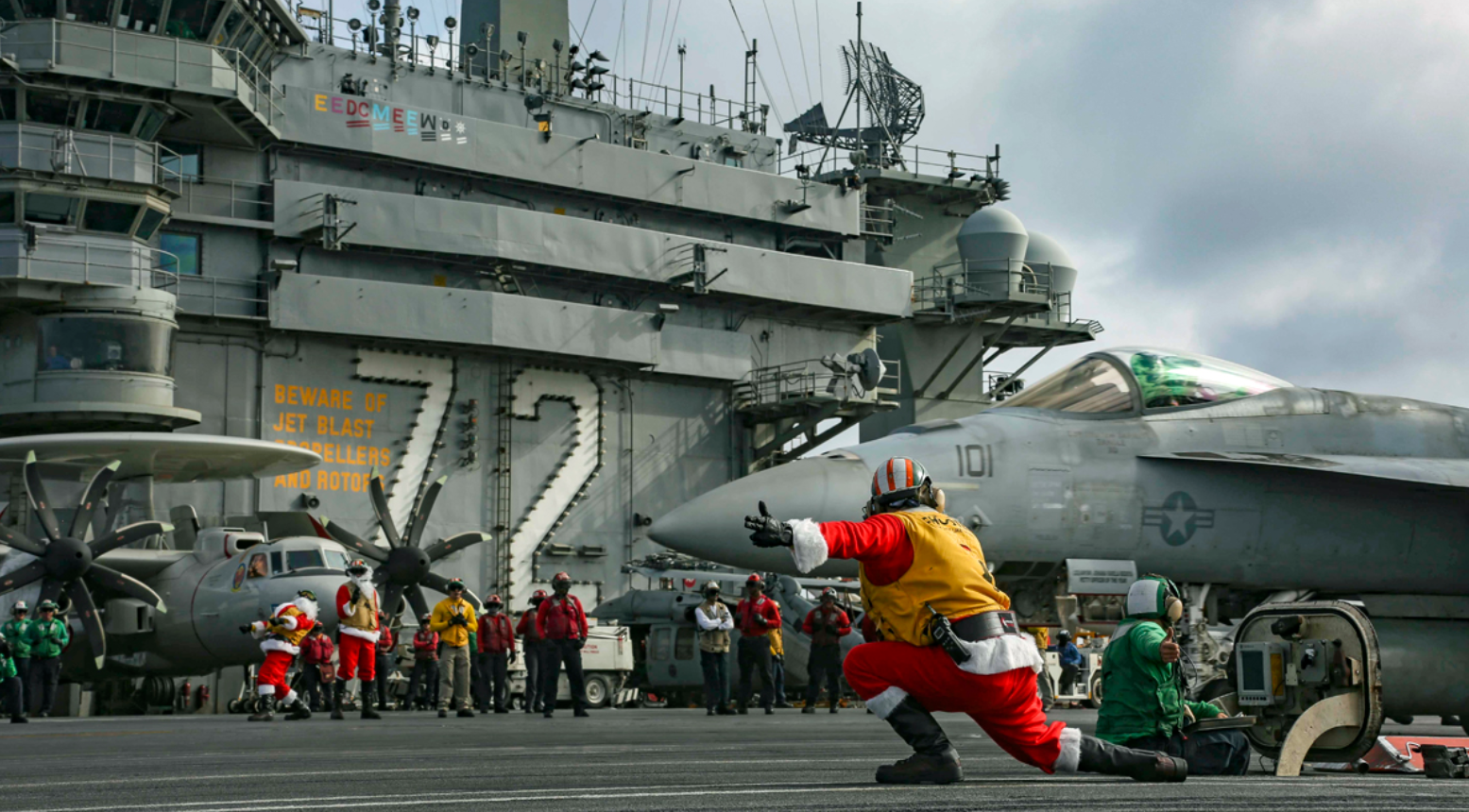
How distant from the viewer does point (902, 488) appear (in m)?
6.50

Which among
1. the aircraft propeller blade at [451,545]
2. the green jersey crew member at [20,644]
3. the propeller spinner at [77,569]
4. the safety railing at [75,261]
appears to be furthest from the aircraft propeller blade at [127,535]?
the safety railing at [75,261]

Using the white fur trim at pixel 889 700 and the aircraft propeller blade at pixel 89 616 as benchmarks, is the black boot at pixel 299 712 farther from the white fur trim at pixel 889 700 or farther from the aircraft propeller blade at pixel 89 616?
the white fur trim at pixel 889 700

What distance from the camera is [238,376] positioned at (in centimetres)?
3155

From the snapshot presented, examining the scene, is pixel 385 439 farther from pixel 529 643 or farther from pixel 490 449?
pixel 529 643

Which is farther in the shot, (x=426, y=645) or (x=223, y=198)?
(x=223, y=198)

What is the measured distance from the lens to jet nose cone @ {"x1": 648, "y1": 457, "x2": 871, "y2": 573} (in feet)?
35.9

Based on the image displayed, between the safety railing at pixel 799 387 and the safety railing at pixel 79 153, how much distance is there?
15.3 m

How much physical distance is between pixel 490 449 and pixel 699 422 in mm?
6039

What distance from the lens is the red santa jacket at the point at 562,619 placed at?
707 inches

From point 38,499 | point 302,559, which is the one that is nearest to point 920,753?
point 302,559

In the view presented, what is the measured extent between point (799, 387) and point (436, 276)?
33.0 ft

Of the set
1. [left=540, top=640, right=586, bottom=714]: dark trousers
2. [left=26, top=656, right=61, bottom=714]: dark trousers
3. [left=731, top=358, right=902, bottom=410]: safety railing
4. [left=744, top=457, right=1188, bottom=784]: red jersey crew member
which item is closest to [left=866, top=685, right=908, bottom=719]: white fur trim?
[left=744, top=457, right=1188, bottom=784]: red jersey crew member

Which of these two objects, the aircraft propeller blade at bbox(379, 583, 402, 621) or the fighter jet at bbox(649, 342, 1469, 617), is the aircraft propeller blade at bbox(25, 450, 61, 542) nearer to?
the aircraft propeller blade at bbox(379, 583, 402, 621)

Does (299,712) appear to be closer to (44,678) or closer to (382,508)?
(44,678)
